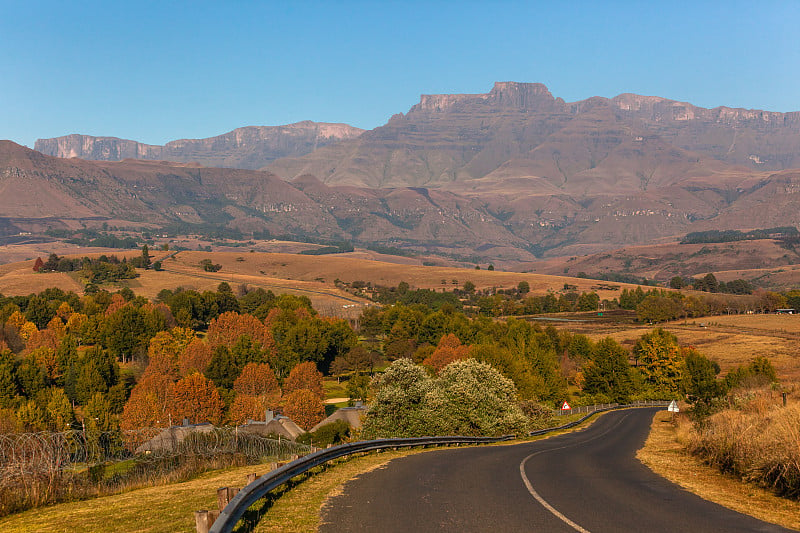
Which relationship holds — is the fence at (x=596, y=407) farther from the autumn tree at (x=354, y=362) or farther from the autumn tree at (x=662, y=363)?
the autumn tree at (x=354, y=362)

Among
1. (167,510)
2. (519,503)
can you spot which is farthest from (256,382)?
(519,503)

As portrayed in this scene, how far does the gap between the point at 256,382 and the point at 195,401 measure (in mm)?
15306

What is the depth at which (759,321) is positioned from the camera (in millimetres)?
194000

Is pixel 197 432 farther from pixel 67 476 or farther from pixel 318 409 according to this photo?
pixel 318 409

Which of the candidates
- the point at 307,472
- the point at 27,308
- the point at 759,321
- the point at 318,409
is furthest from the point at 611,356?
the point at 27,308

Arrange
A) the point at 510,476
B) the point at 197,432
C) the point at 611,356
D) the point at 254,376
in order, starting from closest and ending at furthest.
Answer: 1. the point at 510,476
2. the point at 197,432
3. the point at 254,376
4. the point at 611,356

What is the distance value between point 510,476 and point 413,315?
6360 inches

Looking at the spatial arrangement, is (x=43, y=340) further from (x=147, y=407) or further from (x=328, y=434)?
(x=328, y=434)

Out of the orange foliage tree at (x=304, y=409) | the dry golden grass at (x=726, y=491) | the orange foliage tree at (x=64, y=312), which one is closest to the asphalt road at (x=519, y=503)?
the dry golden grass at (x=726, y=491)

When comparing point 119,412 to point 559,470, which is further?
point 119,412

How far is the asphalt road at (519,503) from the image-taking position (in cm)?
1465

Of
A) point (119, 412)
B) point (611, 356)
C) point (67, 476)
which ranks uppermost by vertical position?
point (67, 476)

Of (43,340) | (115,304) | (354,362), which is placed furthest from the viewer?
(115,304)

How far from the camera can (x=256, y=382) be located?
397 ft
